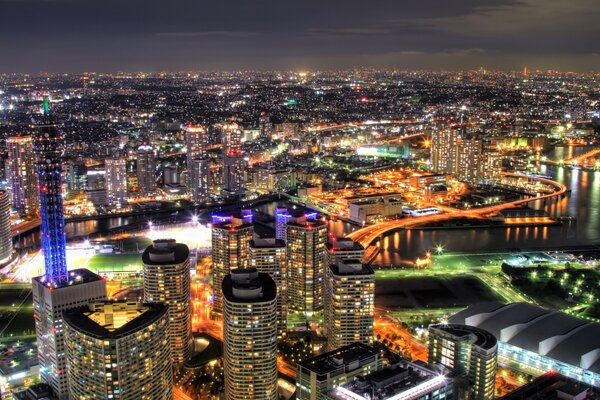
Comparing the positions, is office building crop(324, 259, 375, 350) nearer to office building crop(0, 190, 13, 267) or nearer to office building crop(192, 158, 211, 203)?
office building crop(0, 190, 13, 267)

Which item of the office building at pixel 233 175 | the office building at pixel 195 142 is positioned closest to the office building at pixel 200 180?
the office building at pixel 233 175

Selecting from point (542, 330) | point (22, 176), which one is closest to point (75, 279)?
point (542, 330)

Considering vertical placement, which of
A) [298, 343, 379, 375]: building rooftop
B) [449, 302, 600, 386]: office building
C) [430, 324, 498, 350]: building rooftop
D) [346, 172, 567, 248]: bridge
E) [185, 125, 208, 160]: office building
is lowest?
[449, 302, 600, 386]: office building

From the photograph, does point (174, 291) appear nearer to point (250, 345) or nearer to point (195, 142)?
point (250, 345)

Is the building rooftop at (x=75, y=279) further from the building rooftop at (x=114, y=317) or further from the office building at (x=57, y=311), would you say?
the building rooftop at (x=114, y=317)

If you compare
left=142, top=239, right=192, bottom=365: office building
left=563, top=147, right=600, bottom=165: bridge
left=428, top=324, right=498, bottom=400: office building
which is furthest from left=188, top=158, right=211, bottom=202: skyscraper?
left=563, top=147, right=600, bottom=165: bridge

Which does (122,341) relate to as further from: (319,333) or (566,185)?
(566,185)

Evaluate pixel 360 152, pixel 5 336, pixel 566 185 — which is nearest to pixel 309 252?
pixel 5 336
